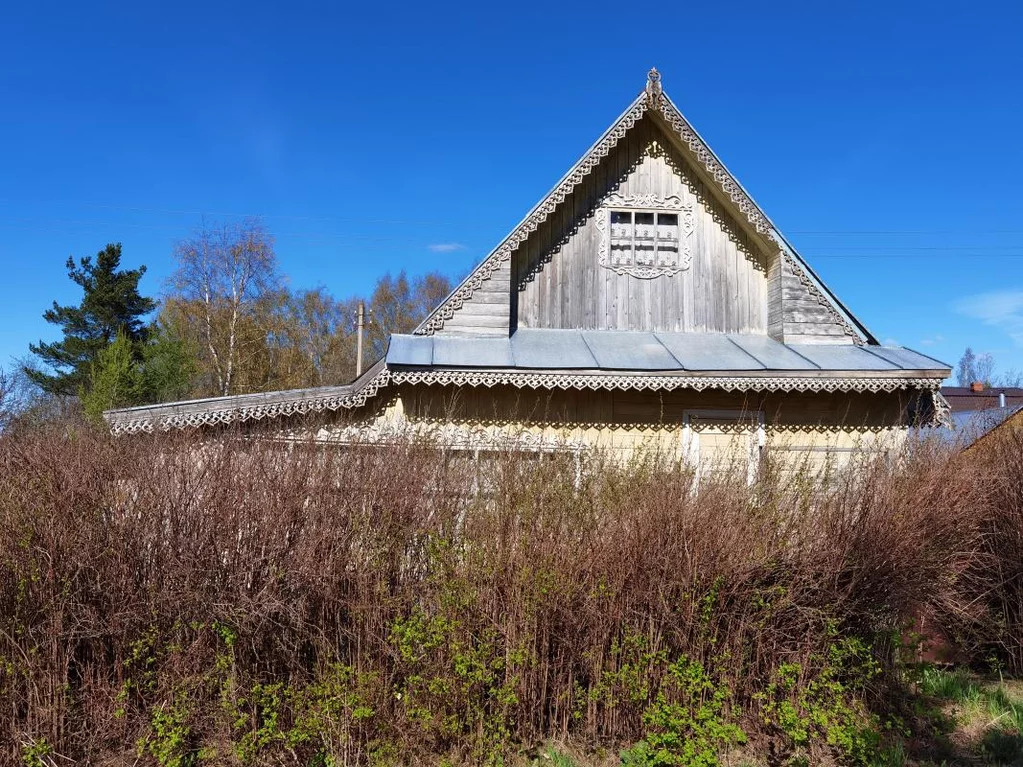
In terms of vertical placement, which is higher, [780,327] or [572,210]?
[572,210]

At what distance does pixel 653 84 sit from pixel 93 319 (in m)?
33.2

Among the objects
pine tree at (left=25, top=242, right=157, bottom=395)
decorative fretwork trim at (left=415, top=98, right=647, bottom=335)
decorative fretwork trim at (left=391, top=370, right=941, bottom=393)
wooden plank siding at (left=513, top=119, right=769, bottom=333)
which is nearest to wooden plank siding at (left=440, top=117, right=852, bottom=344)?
wooden plank siding at (left=513, top=119, right=769, bottom=333)

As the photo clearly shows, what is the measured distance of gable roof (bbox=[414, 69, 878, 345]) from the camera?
9719 mm

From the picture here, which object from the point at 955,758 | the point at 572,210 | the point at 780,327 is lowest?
the point at 955,758

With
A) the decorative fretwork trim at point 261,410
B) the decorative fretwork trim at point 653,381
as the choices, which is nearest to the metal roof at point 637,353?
the decorative fretwork trim at point 653,381

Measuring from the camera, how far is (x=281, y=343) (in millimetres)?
34594

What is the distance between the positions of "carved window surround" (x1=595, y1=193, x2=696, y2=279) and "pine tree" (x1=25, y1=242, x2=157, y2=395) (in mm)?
28791

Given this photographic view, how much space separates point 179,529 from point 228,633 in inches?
32.1

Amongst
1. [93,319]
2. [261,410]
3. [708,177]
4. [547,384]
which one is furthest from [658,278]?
[93,319]

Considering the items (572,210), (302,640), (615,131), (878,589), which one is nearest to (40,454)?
(302,640)

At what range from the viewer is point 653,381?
855cm

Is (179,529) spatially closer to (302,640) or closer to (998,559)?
(302,640)

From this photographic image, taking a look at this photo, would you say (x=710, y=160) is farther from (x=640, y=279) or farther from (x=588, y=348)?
(x=588, y=348)

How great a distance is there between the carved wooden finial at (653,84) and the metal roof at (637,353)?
12.7 feet
